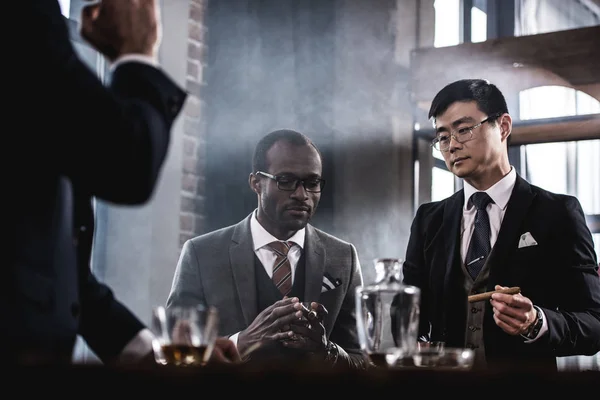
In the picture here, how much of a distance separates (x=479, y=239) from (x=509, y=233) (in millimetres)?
92

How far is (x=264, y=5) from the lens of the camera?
3.93 metres

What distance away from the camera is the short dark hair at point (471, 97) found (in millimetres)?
2713

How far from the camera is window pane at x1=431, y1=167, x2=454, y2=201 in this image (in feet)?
14.4

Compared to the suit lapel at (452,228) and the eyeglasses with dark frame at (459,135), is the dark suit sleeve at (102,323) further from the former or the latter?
the eyeglasses with dark frame at (459,135)

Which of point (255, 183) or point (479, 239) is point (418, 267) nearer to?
point (479, 239)

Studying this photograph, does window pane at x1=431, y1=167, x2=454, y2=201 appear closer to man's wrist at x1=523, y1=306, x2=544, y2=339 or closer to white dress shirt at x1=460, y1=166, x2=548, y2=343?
white dress shirt at x1=460, y1=166, x2=548, y2=343

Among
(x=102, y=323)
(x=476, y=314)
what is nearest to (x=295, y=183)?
(x=476, y=314)

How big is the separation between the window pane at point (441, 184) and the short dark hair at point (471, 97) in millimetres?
1612

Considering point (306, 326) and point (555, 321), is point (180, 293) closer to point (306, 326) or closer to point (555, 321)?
point (306, 326)

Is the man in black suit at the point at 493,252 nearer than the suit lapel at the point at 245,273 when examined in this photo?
Yes

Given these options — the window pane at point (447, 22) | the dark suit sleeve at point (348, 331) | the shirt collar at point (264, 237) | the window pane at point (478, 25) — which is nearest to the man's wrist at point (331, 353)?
the dark suit sleeve at point (348, 331)

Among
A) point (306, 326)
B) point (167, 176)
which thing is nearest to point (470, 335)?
point (306, 326)

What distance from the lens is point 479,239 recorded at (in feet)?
8.38

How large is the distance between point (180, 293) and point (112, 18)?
163 centimetres
